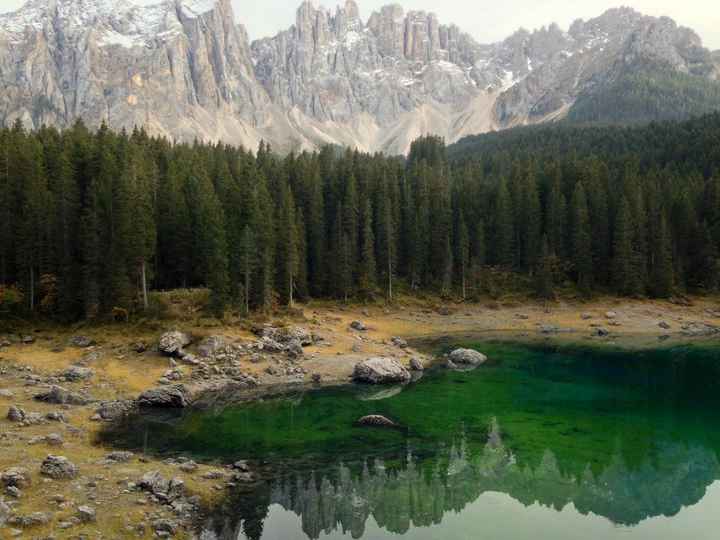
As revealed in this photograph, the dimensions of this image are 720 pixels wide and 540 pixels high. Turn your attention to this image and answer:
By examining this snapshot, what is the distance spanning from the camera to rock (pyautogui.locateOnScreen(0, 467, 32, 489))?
25.8 m

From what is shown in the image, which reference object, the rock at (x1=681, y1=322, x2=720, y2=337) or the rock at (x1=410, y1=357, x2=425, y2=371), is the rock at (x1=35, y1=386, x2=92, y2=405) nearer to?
the rock at (x1=410, y1=357, x2=425, y2=371)

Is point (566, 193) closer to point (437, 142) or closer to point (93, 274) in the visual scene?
point (437, 142)

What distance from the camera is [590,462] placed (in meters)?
34.6

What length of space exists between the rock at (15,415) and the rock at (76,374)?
33.1 ft

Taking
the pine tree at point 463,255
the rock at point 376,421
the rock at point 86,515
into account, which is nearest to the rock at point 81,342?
the rock at point 376,421

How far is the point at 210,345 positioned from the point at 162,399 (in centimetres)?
1170

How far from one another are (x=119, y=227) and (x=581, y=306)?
228ft

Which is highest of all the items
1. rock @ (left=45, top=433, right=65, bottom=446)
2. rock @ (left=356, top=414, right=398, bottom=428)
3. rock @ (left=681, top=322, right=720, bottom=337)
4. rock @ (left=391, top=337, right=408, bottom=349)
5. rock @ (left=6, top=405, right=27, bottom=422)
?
rock @ (left=6, top=405, right=27, bottom=422)

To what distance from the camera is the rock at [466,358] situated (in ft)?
206

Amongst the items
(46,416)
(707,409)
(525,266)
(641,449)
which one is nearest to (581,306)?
(525,266)

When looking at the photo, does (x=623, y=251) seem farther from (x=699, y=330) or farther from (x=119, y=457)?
(x=119, y=457)

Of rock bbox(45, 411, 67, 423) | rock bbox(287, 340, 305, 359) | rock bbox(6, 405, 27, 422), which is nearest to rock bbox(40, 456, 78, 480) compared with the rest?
rock bbox(6, 405, 27, 422)

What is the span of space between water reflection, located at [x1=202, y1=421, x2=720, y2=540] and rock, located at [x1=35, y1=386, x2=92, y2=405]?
784 inches

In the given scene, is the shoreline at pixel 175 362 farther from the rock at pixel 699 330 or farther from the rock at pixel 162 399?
the rock at pixel 162 399
